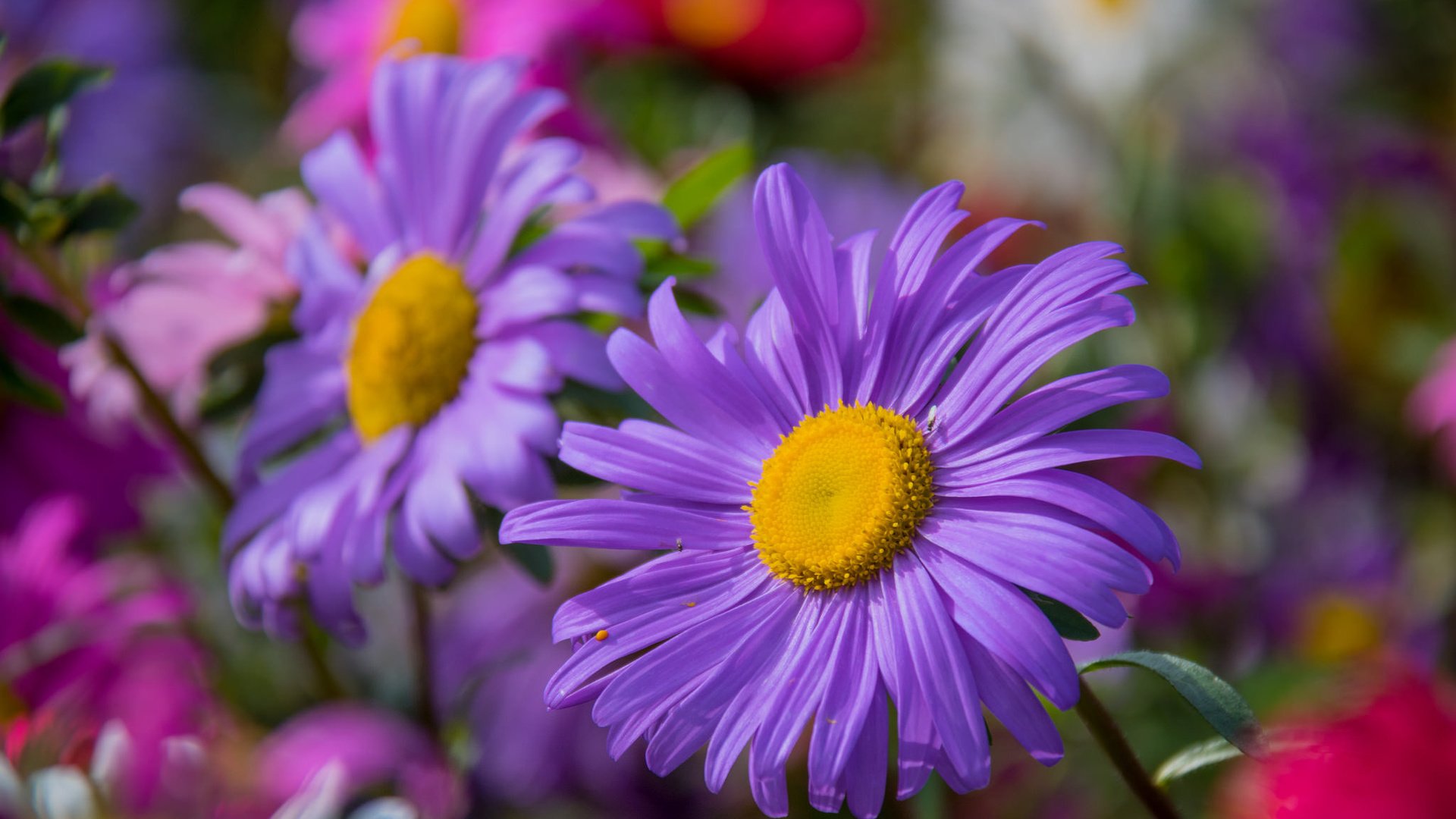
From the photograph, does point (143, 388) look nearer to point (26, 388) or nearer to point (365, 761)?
point (26, 388)

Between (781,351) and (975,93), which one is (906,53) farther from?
(781,351)

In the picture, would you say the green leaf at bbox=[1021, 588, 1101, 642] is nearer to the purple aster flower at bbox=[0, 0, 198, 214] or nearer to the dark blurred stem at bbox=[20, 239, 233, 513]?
the dark blurred stem at bbox=[20, 239, 233, 513]

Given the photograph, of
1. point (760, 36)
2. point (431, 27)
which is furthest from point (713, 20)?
point (431, 27)

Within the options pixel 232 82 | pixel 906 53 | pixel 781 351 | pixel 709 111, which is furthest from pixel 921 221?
pixel 232 82

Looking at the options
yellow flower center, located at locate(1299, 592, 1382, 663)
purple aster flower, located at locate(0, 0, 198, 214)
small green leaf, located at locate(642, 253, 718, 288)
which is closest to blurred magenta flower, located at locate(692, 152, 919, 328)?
small green leaf, located at locate(642, 253, 718, 288)

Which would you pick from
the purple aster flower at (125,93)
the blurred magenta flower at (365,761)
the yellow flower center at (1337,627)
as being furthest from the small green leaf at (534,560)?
the purple aster flower at (125,93)

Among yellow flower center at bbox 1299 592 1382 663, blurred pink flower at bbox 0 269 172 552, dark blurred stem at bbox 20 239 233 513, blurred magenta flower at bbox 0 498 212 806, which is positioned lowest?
blurred pink flower at bbox 0 269 172 552
